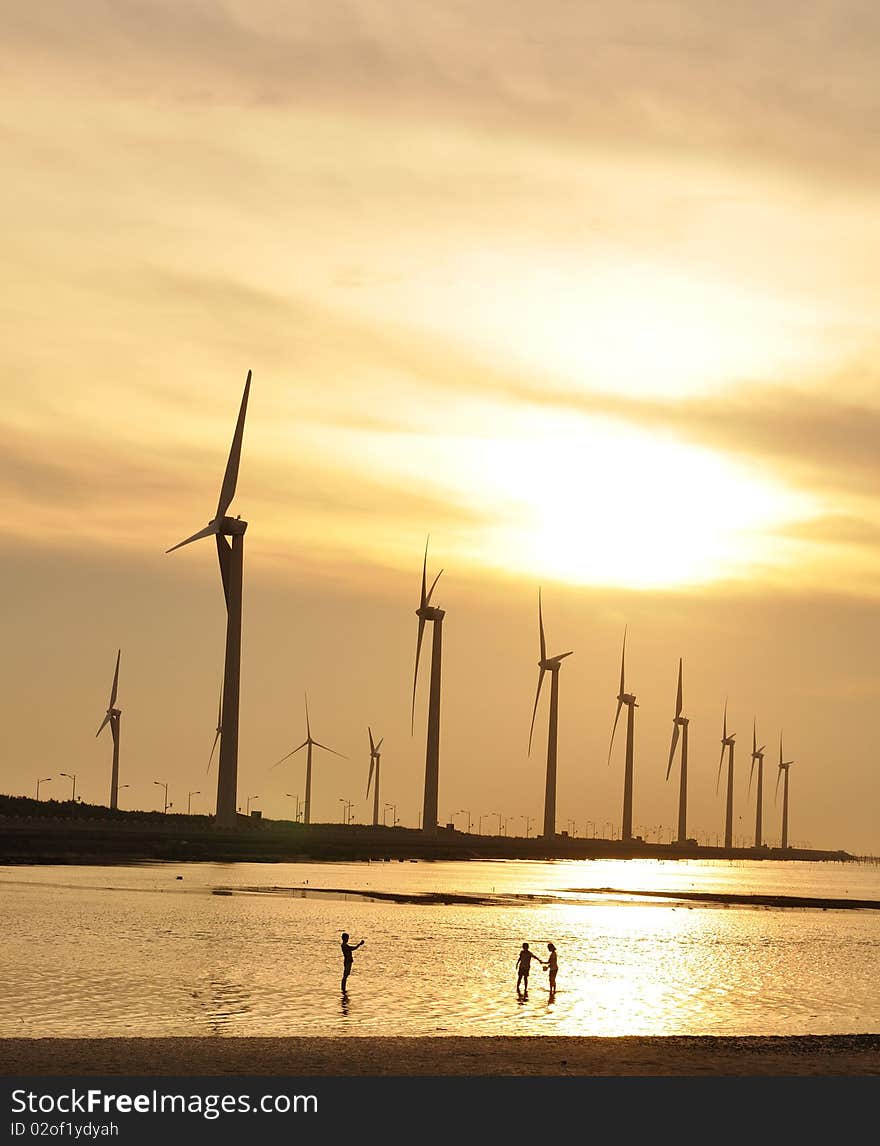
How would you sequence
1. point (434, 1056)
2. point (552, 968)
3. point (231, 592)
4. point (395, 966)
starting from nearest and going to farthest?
point (434, 1056) < point (552, 968) < point (395, 966) < point (231, 592)

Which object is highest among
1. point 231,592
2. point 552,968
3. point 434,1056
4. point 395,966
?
point 231,592

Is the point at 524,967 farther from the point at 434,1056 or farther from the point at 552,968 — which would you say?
the point at 434,1056

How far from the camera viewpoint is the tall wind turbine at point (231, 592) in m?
146

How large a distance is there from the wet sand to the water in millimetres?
3460

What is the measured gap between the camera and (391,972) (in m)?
54.3

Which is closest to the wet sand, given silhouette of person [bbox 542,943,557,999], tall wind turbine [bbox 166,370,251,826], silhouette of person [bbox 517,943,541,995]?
silhouette of person [bbox 517,943,541,995]

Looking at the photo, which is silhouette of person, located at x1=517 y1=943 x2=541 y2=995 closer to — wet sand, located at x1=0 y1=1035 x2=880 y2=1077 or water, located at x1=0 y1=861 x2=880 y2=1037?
water, located at x1=0 y1=861 x2=880 y2=1037

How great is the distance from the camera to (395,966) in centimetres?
5647

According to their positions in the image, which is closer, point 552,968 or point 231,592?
point 552,968

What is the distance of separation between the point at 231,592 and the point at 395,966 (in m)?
94.8

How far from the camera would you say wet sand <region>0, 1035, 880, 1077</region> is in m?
30.6

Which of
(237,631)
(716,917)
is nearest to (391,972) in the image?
(716,917)

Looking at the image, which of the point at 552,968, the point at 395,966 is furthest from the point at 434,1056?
the point at 395,966

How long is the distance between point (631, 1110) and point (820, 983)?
33.1m
